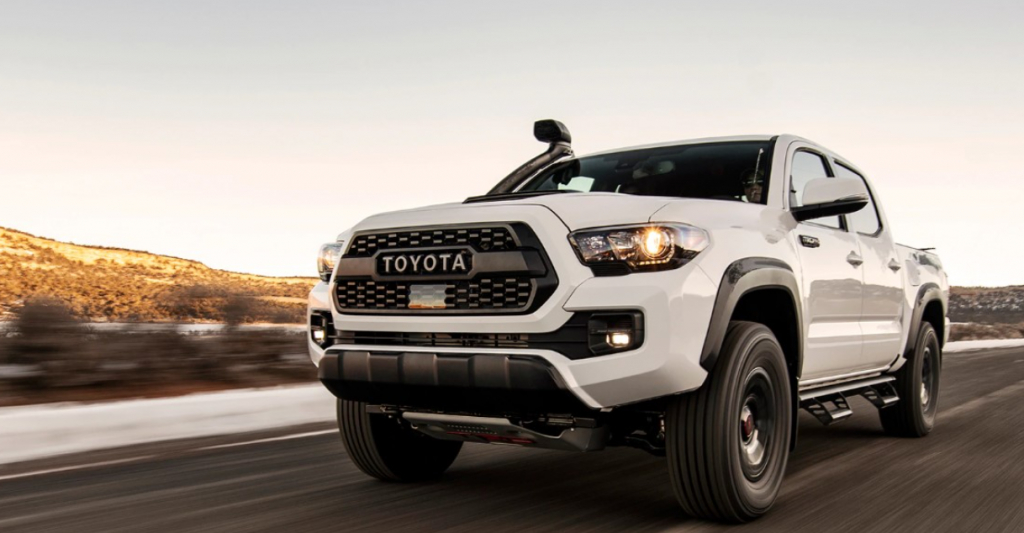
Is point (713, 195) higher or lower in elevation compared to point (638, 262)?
higher

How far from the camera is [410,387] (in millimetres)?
4199

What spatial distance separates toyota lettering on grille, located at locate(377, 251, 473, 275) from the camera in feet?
13.6

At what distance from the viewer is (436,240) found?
14.0 ft

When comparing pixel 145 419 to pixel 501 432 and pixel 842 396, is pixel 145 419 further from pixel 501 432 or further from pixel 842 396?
pixel 842 396

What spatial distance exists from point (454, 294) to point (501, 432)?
2.21ft

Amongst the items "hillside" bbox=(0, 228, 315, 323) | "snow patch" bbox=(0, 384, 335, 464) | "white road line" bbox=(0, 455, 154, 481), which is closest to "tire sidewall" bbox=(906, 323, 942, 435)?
"snow patch" bbox=(0, 384, 335, 464)

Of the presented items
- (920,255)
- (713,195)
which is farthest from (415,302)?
(920,255)

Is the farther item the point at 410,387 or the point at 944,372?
the point at 944,372

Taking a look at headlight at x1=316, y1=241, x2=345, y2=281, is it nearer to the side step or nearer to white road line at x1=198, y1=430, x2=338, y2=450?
white road line at x1=198, y1=430, x2=338, y2=450

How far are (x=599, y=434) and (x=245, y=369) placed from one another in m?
7.59

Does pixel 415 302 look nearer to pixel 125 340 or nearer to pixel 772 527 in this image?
pixel 772 527

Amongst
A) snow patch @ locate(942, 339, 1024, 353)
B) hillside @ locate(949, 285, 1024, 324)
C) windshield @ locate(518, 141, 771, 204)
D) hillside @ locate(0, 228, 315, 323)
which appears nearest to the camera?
windshield @ locate(518, 141, 771, 204)

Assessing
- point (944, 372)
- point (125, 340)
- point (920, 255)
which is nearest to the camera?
point (920, 255)

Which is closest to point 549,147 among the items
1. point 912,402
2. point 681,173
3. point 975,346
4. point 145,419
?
point 681,173
